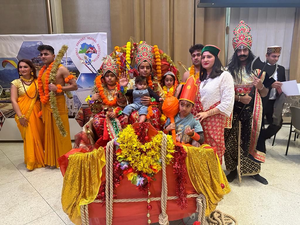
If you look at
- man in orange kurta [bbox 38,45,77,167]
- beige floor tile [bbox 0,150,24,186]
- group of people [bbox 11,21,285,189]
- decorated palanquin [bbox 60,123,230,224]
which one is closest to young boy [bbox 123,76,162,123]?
group of people [bbox 11,21,285,189]

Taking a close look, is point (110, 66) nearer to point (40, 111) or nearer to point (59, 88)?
point (59, 88)

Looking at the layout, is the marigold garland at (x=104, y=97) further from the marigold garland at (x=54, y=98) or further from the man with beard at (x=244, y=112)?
the man with beard at (x=244, y=112)

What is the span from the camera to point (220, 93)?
204cm

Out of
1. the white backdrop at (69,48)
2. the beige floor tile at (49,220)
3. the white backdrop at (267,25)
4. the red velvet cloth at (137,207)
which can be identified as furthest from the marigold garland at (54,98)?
the white backdrop at (267,25)

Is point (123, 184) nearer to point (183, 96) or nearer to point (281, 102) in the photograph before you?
point (183, 96)

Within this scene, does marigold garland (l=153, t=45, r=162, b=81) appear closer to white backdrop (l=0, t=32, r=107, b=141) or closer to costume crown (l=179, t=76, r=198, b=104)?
costume crown (l=179, t=76, r=198, b=104)

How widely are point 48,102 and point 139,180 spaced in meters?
2.23

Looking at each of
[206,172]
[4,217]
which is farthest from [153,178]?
[4,217]

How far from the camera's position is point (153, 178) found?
1545mm

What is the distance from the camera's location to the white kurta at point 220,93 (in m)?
1.98

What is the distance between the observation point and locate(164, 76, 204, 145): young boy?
6.06 ft

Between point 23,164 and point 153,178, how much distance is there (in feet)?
9.08

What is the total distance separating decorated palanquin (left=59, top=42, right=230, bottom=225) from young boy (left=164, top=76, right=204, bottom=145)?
0.90 feet

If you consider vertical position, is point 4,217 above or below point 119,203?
below
